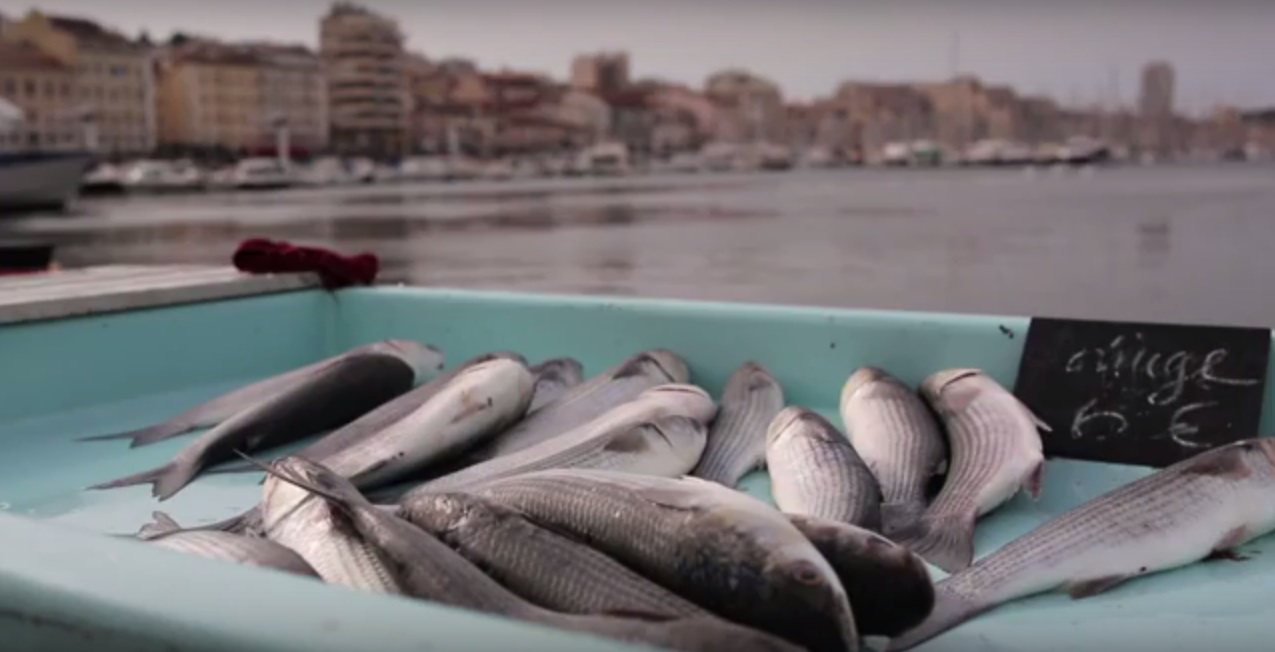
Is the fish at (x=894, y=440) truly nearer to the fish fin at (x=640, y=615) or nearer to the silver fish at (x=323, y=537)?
the fish fin at (x=640, y=615)

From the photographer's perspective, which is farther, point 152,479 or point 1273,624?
point 152,479

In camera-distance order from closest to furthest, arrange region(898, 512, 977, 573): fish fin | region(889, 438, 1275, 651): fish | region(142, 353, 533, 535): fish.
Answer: region(889, 438, 1275, 651): fish
region(898, 512, 977, 573): fish fin
region(142, 353, 533, 535): fish

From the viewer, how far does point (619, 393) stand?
127 inches

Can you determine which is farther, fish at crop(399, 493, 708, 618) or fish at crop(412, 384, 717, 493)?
fish at crop(412, 384, 717, 493)

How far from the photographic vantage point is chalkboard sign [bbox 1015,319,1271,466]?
292 centimetres

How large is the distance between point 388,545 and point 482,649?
0.64m

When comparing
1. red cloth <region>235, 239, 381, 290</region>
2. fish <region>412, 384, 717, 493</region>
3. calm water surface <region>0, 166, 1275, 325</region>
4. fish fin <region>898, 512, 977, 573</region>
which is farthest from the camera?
calm water surface <region>0, 166, 1275, 325</region>

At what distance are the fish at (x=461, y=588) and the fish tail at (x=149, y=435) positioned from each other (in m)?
1.39

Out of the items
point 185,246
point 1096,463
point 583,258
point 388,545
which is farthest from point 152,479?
point 185,246

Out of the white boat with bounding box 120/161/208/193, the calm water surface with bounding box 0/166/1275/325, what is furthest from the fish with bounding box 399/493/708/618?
the white boat with bounding box 120/161/208/193

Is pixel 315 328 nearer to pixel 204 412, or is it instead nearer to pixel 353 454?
pixel 204 412

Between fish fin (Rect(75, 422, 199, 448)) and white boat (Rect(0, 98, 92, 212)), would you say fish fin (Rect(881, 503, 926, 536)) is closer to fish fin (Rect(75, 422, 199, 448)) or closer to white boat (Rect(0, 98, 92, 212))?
fish fin (Rect(75, 422, 199, 448))

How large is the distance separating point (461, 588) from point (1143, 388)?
2042 mm

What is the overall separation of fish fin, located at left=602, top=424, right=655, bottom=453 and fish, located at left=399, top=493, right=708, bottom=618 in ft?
2.07
